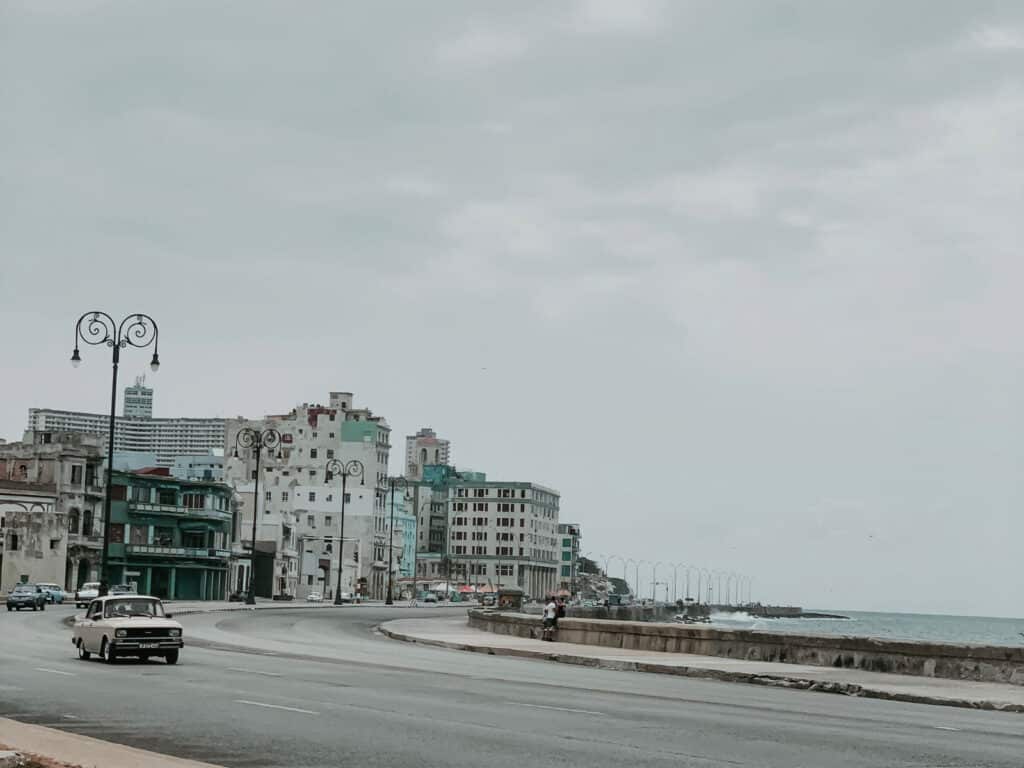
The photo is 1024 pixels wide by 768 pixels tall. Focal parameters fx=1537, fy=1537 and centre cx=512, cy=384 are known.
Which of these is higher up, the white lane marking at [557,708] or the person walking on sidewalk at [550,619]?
the person walking on sidewalk at [550,619]

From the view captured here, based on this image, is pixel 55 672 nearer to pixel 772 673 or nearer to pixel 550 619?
pixel 772 673

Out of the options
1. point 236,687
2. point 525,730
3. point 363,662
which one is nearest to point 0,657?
point 363,662

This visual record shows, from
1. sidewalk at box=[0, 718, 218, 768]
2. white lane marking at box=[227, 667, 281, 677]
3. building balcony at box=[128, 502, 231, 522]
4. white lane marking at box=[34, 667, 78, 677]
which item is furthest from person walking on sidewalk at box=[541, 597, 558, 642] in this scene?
building balcony at box=[128, 502, 231, 522]

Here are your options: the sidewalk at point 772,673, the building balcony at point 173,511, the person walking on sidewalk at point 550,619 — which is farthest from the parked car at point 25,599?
the building balcony at point 173,511

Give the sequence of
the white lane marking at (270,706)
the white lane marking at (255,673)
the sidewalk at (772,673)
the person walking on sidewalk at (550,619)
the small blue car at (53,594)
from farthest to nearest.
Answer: the small blue car at (53,594) → the person walking on sidewalk at (550,619) → the white lane marking at (255,673) → the sidewalk at (772,673) → the white lane marking at (270,706)

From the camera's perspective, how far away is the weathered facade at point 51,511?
127688mm

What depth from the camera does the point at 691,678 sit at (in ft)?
119

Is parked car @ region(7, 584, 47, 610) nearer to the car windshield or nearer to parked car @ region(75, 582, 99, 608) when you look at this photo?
parked car @ region(75, 582, 99, 608)

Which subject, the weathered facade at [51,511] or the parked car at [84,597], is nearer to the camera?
the parked car at [84,597]

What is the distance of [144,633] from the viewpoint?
35250mm

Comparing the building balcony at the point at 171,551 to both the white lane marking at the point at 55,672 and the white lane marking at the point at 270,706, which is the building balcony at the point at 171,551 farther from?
the white lane marking at the point at 270,706

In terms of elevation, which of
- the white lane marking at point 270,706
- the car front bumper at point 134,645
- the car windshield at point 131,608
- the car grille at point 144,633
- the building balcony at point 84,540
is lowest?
the white lane marking at point 270,706

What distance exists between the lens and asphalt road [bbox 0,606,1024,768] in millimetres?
17109

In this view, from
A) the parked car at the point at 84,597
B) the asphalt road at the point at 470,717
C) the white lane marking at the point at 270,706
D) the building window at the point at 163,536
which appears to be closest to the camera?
the asphalt road at the point at 470,717
